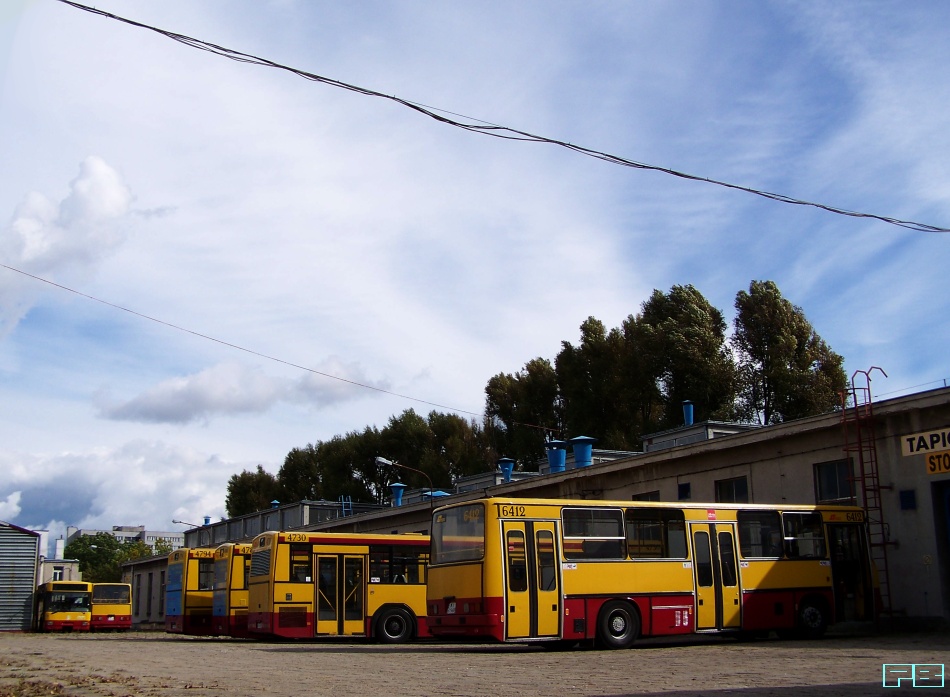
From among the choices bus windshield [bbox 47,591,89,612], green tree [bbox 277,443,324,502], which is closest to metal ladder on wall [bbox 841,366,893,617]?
bus windshield [bbox 47,591,89,612]

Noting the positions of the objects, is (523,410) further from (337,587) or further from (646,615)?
(646,615)

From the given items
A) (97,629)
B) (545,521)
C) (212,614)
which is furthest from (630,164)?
(97,629)

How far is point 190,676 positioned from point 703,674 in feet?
22.6

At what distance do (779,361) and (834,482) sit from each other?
31.1m

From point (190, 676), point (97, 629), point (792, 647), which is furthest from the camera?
point (97, 629)

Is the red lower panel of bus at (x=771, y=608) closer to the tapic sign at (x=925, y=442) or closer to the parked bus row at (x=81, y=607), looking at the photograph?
the tapic sign at (x=925, y=442)

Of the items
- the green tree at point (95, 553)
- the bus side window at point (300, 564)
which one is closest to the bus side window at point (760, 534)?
the bus side window at point (300, 564)

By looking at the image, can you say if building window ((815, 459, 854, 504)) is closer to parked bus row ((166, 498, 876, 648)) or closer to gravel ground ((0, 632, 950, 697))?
parked bus row ((166, 498, 876, 648))

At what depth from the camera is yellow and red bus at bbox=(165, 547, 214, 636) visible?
3334 cm

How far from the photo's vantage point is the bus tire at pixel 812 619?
2102 centimetres

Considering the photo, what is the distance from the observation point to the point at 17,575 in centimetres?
4847

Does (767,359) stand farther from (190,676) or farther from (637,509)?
(190,676)

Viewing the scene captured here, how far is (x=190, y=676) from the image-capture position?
1379cm

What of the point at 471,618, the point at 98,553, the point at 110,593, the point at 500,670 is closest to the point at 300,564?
the point at 471,618
